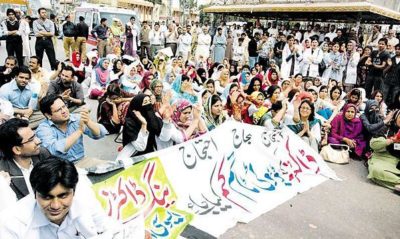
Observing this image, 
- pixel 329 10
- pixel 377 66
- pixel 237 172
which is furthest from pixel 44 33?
pixel 329 10

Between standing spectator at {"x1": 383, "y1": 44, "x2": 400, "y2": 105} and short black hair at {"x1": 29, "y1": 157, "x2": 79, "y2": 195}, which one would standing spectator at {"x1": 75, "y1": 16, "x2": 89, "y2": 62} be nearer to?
standing spectator at {"x1": 383, "y1": 44, "x2": 400, "y2": 105}

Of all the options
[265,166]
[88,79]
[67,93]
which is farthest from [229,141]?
[88,79]

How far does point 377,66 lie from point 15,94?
8.07 meters

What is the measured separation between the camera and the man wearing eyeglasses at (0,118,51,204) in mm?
2463

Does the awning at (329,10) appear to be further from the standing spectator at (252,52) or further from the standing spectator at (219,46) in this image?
the standing spectator at (219,46)

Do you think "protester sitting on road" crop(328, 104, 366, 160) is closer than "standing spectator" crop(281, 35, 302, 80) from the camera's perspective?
Yes

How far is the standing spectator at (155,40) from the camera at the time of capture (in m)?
13.4

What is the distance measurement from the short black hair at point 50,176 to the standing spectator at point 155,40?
11842mm

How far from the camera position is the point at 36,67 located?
593 centimetres

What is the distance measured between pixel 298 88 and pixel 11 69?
523 cm

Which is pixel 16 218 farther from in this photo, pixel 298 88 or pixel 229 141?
pixel 298 88

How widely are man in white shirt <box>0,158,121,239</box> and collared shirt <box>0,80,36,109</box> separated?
337 centimetres

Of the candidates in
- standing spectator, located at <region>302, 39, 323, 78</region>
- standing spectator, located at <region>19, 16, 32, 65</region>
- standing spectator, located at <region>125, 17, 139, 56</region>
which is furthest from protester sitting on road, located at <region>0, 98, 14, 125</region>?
standing spectator, located at <region>125, 17, 139, 56</region>

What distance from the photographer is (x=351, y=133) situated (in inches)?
223
